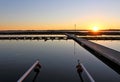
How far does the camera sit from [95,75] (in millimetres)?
17516

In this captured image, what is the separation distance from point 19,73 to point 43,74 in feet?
5.92

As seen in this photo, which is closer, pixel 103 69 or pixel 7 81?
pixel 7 81

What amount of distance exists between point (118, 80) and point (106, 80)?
77 cm

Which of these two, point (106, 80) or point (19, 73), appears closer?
point (106, 80)

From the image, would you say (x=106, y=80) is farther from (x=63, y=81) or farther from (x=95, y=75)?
(x=63, y=81)

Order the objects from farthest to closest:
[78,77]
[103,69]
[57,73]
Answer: [103,69]
[57,73]
[78,77]

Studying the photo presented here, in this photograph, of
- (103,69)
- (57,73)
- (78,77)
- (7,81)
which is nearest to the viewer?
(7,81)

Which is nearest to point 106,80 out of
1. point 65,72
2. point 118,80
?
point 118,80

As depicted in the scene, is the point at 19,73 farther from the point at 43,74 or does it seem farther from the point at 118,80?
the point at 118,80

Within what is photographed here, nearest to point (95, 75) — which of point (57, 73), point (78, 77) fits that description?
point (78, 77)

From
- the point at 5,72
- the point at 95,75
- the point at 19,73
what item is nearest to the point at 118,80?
the point at 95,75

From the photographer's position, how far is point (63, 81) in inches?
615

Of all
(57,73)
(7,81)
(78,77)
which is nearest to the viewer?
(7,81)

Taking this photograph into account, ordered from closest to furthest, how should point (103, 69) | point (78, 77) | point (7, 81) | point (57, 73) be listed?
point (7, 81) → point (78, 77) → point (57, 73) → point (103, 69)
